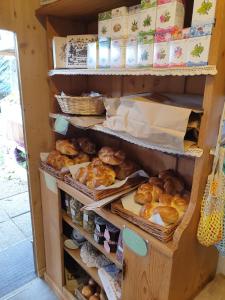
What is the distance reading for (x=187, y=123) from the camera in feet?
2.49

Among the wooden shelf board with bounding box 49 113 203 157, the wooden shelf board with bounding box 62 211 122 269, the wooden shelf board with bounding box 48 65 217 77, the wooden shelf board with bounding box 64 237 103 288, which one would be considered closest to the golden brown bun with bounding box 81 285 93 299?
the wooden shelf board with bounding box 64 237 103 288

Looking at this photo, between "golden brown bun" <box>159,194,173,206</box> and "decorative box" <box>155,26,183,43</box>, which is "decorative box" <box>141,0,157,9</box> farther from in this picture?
"golden brown bun" <box>159,194,173,206</box>

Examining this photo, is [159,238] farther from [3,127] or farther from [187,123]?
[3,127]

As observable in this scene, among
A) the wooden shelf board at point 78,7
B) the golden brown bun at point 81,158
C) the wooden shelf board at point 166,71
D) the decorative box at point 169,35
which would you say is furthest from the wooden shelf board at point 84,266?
the wooden shelf board at point 78,7

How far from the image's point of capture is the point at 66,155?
1.41m

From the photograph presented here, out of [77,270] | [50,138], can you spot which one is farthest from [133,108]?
[77,270]

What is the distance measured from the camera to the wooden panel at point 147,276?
0.87 meters

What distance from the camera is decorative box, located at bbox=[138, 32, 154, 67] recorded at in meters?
0.84

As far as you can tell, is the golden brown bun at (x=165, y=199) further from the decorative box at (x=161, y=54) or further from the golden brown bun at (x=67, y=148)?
the golden brown bun at (x=67, y=148)

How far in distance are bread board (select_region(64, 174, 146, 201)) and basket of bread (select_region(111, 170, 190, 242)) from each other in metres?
0.05

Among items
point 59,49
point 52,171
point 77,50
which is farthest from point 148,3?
point 52,171

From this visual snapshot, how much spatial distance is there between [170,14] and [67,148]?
0.88 meters

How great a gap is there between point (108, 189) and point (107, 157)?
0.19 metres

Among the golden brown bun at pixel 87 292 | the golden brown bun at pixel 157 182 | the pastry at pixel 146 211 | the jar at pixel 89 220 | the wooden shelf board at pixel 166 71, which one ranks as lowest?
the golden brown bun at pixel 87 292
